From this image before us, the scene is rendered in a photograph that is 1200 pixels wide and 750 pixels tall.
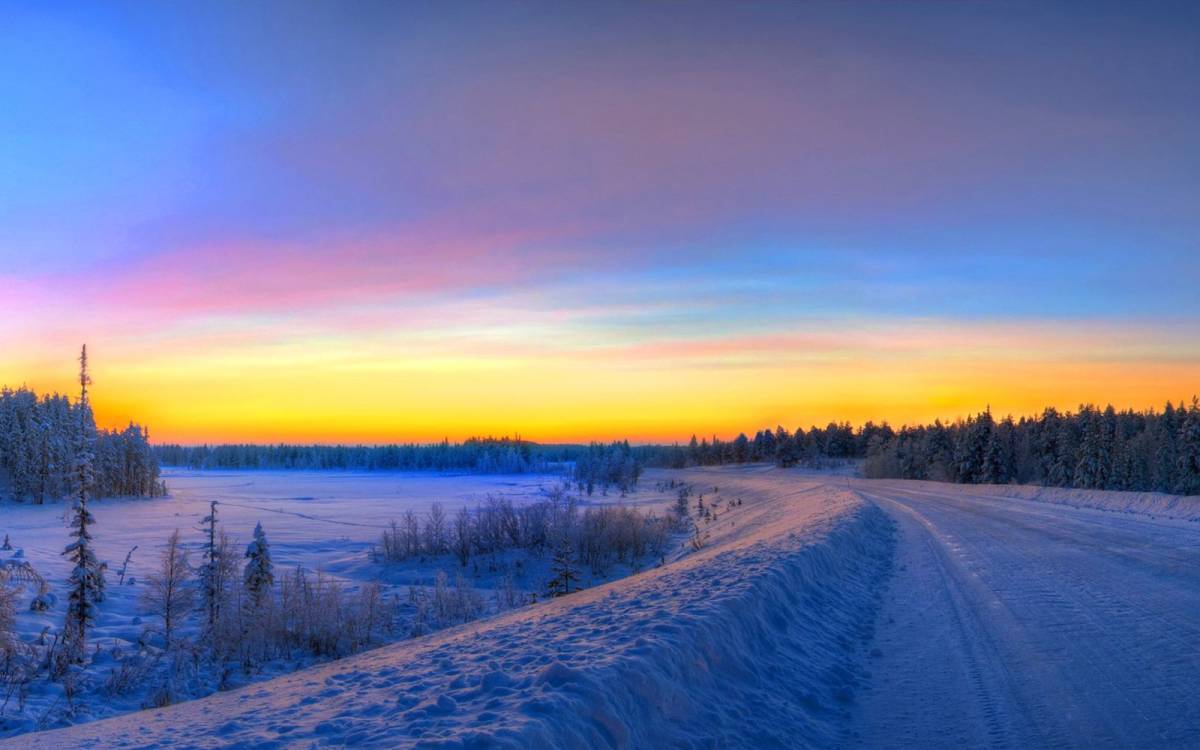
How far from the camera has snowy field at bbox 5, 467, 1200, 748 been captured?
6305mm

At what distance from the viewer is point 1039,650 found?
9086 millimetres

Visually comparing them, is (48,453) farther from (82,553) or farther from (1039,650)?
(1039,650)

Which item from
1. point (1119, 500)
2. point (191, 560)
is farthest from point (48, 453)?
point (1119, 500)

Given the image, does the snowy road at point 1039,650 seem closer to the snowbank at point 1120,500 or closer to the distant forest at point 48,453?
the snowbank at point 1120,500

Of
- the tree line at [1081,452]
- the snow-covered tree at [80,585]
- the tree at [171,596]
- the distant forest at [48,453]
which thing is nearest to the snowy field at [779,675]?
the snow-covered tree at [80,585]

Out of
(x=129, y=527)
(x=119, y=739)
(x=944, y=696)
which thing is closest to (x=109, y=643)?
(x=119, y=739)

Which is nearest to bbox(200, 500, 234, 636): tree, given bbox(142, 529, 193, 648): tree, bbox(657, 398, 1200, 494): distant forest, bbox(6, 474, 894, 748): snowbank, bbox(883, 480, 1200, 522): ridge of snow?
bbox(142, 529, 193, 648): tree

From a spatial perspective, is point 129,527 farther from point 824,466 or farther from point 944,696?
point 824,466

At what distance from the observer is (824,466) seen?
128 metres

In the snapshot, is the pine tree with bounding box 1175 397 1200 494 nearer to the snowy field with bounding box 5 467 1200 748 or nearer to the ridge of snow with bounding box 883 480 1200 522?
the ridge of snow with bounding box 883 480 1200 522

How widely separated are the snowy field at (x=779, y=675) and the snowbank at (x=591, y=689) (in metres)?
0.03

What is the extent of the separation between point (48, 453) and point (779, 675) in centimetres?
8804

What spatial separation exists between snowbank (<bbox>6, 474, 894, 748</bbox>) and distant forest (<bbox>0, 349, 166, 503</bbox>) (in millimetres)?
70429

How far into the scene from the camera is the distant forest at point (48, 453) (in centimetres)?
7112
